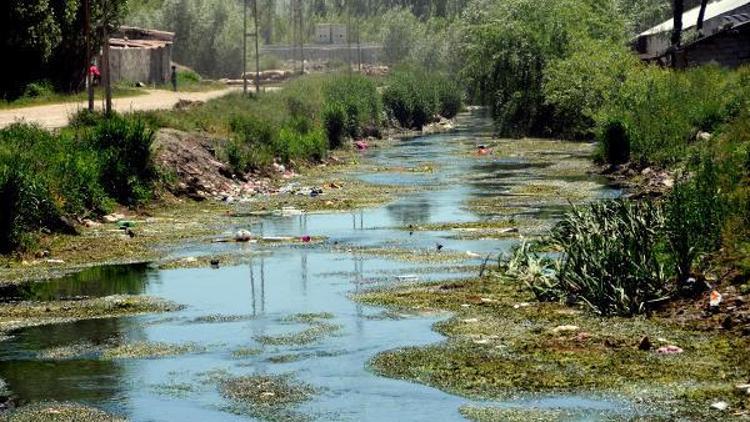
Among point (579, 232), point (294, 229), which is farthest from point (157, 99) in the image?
point (579, 232)

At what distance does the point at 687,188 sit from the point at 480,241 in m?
4.86

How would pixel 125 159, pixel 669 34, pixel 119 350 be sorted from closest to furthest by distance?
pixel 119 350, pixel 125 159, pixel 669 34

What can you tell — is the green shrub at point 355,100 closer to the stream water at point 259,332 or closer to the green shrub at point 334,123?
the green shrub at point 334,123

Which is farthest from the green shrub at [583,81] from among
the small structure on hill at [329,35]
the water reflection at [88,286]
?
the small structure on hill at [329,35]

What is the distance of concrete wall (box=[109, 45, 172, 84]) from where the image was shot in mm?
54000

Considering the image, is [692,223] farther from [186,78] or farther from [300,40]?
[300,40]

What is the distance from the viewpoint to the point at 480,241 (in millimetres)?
21516

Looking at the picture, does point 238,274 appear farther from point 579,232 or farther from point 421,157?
point 421,157

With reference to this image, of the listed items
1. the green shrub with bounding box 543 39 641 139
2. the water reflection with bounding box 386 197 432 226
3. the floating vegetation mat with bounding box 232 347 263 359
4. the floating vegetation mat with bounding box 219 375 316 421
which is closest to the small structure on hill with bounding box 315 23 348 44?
the green shrub with bounding box 543 39 641 139

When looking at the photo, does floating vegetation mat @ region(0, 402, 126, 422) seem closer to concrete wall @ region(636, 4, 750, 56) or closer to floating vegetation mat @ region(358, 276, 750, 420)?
floating vegetation mat @ region(358, 276, 750, 420)

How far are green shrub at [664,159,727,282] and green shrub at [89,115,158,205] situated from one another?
1241 cm

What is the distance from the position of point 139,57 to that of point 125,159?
30941 millimetres

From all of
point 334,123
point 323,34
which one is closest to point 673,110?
point 334,123

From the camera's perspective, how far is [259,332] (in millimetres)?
14703
